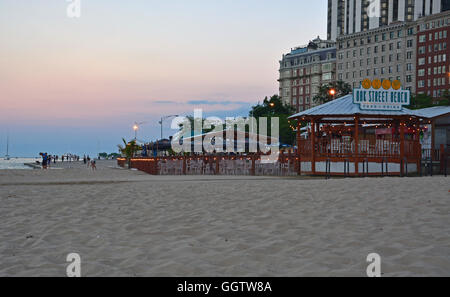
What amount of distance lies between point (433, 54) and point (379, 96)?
3630 inches

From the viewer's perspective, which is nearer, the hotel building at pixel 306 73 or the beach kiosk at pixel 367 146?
the beach kiosk at pixel 367 146

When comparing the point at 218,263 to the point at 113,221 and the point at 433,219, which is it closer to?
the point at 113,221

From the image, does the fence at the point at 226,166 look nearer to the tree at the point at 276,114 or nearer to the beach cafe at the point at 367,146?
the beach cafe at the point at 367,146

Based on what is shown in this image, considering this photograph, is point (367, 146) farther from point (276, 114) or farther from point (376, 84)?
point (276, 114)

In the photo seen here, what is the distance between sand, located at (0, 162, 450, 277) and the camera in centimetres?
602

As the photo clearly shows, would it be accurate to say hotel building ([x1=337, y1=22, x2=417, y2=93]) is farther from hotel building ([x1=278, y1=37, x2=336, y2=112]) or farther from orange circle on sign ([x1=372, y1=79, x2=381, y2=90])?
orange circle on sign ([x1=372, y1=79, x2=381, y2=90])

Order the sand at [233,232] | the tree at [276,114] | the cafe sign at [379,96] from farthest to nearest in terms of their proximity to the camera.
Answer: the tree at [276,114], the cafe sign at [379,96], the sand at [233,232]

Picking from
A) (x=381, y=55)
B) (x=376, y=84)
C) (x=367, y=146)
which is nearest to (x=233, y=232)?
(x=367, y=146)

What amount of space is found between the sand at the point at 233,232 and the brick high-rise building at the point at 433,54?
9968 cm

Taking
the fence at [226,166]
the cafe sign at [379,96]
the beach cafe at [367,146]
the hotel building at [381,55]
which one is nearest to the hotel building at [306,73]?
the hotel building at [381,55]

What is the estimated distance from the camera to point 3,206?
11586 mm

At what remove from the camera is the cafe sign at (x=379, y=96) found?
22.7m
